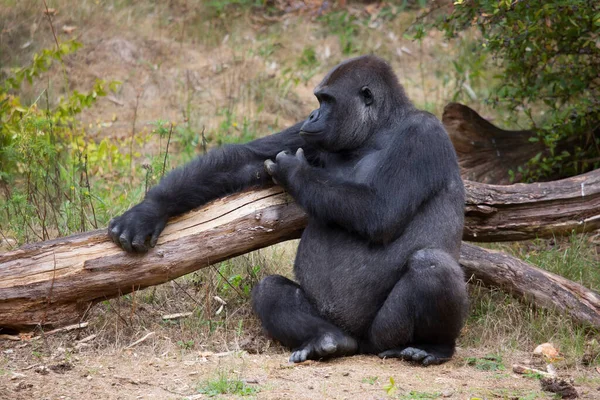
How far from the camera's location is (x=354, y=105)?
477cm

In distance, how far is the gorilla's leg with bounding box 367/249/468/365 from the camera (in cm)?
430

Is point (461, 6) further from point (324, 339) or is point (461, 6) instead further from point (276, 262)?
point (324, 339)

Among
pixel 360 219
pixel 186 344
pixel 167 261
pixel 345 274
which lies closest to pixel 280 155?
pixel 360 219

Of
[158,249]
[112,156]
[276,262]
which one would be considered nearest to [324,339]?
[158,249]

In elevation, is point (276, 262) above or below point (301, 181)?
A: below

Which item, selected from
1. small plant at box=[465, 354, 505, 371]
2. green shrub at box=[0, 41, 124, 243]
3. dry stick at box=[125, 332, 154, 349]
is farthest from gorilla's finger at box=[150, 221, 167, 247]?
small plant at box=[465, 354, 505, 371]

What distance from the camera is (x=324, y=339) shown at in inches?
175

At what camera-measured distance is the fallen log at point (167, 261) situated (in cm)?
445

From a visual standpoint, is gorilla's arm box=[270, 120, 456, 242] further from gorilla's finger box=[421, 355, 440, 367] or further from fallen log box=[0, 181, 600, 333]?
gorilla's finger box=[421, 355, 440, 367]

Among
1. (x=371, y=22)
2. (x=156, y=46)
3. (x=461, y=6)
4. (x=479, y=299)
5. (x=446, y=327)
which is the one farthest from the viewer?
(x=371, y=22)

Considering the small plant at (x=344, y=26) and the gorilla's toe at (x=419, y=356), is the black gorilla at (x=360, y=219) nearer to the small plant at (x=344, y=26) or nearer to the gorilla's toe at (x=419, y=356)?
the gorilla's toe at (x=419, y=356)

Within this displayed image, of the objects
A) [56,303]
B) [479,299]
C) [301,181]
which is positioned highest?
[301,181]

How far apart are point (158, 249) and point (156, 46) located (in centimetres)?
587

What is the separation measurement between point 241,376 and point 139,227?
1.07m
